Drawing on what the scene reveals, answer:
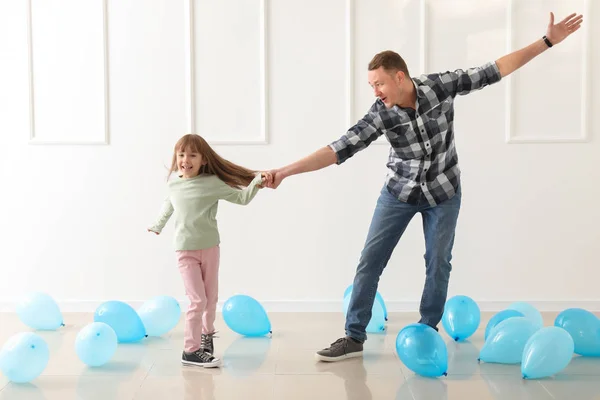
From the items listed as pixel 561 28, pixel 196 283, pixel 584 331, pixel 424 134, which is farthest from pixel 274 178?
pixel 584 331

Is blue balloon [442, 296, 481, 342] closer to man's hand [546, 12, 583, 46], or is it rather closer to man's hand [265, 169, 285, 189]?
man's hand [265, 169, 285, 189]

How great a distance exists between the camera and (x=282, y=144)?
490cm

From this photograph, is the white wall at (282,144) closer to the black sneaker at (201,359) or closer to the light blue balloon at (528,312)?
the light blue balloon at (528,312)

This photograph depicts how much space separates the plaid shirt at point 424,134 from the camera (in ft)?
11.8

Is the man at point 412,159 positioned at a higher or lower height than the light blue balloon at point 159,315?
higher

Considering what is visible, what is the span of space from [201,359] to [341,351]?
0.66 meters

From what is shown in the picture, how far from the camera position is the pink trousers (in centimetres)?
363

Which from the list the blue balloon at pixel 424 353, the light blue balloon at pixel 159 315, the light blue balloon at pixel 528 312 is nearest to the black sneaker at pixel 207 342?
the light blue balloon at pixel 159 315

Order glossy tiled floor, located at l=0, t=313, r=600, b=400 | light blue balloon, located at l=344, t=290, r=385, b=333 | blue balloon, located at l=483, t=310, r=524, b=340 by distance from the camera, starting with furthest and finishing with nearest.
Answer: light blue balloon, located at l=344, t=290, r=385, b=333, blue balloon, located at l=483, t=310, r=524, b=340, glossy tiled floor, located at l=0, t=313, r=600, b=400

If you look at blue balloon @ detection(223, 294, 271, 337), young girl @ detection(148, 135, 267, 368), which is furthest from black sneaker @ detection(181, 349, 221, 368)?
blue balloon @ detection(223, 294, 271, 337)

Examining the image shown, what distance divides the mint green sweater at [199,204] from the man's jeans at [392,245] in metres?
0.64

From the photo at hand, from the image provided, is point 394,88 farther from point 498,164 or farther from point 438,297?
point 498,164

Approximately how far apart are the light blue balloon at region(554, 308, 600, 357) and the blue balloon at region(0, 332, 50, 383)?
2409 millimetres

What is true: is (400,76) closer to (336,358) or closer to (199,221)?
(199,221)
